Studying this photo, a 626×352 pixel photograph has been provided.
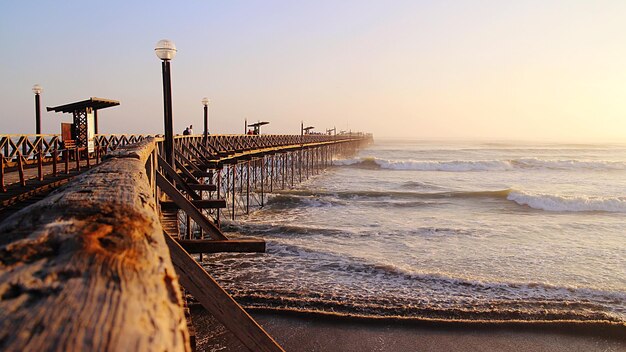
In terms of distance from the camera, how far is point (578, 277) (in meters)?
11.2

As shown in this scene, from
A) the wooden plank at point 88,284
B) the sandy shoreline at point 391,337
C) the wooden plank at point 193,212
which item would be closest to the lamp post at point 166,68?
the sandy shoreline at point 391,337

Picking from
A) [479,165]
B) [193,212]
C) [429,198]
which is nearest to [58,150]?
[193,212]

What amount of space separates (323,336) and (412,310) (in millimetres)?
2076

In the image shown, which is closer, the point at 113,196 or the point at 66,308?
the point at 66,308

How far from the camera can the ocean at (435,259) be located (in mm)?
9211

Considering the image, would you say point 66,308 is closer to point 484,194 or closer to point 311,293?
point 311,293

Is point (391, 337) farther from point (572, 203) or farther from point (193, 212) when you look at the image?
point (572, 203)

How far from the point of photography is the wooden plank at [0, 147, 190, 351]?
763 millimetres

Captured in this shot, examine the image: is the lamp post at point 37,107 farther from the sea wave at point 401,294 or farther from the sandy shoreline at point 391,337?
the sandy shoreline at point 391,337

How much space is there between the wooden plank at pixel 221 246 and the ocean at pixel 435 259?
4706 mm

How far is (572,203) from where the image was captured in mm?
26094

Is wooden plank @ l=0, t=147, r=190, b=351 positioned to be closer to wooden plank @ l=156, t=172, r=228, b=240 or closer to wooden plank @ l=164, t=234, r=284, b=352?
wooden plank @ l=164, t=234, r=284, b=352

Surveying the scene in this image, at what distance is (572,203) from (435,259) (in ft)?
56.9

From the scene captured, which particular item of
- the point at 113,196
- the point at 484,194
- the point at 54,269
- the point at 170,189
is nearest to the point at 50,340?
the point at 54,269
